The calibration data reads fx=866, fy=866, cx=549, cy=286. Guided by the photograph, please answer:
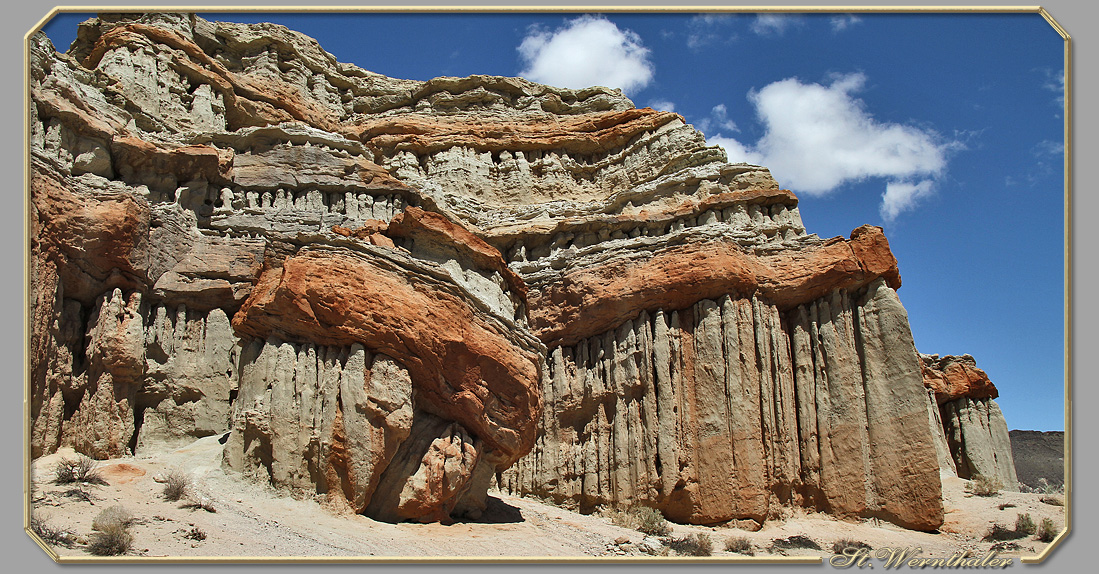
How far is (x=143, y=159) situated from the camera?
800 inches

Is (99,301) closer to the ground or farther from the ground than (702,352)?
farther from the ground

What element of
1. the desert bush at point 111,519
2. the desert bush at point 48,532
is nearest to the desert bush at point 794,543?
the desert bush at point 111,519

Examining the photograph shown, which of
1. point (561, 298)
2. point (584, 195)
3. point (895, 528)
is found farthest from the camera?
point (584, 195)

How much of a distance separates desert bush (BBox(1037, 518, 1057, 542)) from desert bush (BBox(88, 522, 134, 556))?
11454 millimetres

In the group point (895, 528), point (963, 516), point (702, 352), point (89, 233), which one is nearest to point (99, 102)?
point (89, 233)

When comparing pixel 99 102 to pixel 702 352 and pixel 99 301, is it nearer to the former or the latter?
pixel 99 301

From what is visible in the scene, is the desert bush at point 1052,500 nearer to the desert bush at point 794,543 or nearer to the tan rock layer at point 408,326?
the desert bush at point 794,543

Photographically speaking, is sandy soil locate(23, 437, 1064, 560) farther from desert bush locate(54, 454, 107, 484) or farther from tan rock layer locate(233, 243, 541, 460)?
tan rock layer locate(233, 243, 541, 460)

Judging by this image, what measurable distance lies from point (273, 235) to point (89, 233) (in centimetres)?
508

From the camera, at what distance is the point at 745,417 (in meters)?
19.2

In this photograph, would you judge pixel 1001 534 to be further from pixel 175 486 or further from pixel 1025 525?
pixel 175 486

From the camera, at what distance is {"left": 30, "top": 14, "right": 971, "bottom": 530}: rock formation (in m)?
13.4

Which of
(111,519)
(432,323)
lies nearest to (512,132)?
(432,323)

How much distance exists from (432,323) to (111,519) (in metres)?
5.50
